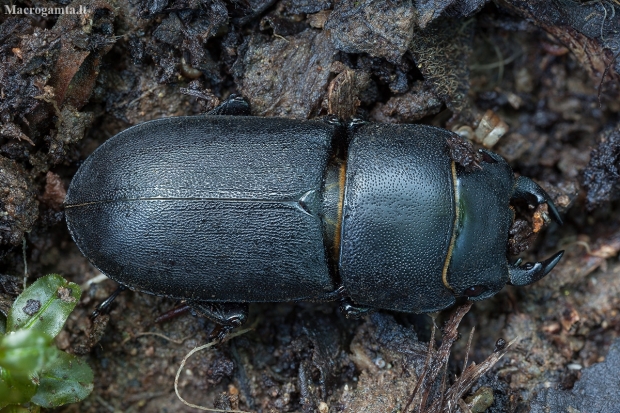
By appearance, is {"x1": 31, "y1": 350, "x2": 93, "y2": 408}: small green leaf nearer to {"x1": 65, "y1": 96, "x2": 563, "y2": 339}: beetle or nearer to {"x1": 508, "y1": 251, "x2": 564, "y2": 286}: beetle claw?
{"x1": 65, "y1": 96, "x2": 563, "y2": 339}: beetle

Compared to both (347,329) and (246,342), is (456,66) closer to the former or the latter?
(347,329)

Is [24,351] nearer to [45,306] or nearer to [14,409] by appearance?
[45,306]

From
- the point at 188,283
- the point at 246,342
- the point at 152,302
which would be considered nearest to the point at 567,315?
the point at 246,342

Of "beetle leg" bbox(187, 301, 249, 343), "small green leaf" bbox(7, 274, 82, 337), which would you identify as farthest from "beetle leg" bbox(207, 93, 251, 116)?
"small green leaf" bbox(7, 274, 82, 337)

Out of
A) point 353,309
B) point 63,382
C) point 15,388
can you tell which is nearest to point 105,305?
point 63,382

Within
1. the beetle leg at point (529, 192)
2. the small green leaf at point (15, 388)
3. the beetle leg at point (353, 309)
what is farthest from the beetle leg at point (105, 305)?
the beetle leg at point (529, 192)
